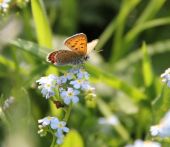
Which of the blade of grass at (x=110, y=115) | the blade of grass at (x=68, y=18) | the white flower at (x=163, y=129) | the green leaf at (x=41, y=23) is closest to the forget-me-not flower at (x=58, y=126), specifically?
the white flower at (x=163, y=129)

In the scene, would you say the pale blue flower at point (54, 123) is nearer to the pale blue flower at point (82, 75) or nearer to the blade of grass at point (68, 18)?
the pale blue flower at point (82, 75)

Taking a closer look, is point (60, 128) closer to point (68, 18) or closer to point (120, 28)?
point (120, 28)

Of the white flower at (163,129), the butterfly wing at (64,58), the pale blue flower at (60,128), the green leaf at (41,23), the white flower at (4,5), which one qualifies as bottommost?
the pale blue flower at (60,128)

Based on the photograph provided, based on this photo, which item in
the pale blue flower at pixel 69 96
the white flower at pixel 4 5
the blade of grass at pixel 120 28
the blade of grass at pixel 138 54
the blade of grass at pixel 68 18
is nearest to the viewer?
the pale blue flower at pixel 69 96

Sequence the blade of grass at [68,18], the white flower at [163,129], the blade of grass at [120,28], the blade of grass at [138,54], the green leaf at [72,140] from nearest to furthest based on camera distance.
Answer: the white flower at [163,129]
the green leaf at [72,140]
the blade of grass at [120,28]
the blade of grass at [138,54]
the blade of grass at [68,18]

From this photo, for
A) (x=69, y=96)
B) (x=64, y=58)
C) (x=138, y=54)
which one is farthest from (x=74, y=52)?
(x=138, y=54)

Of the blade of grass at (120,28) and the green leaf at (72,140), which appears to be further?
the blade of grass at (120,28)

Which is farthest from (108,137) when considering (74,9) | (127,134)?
(74,9)

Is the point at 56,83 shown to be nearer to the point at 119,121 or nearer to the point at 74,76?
the point at 74,76
